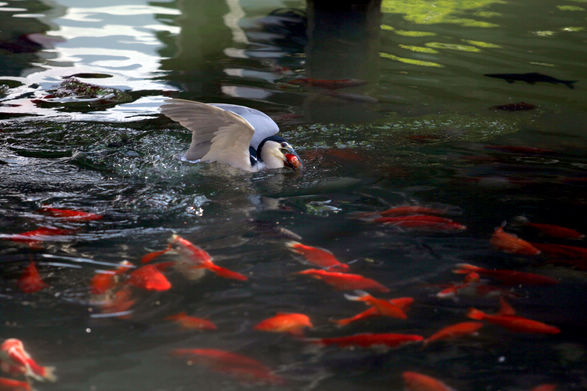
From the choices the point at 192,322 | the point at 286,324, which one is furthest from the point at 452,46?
the point at 192,322

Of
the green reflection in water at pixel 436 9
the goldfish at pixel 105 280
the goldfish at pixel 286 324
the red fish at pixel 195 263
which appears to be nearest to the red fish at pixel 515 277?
the goldfish at pixel 286 324

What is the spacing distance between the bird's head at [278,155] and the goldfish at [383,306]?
7.77 ft

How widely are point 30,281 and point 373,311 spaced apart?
6.18 feet

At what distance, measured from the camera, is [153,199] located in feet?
17.3

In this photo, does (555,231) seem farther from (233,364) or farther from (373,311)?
(233,364)

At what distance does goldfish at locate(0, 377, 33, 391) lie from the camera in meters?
2.89

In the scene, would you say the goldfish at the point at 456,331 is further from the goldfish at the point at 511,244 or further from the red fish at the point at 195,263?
the red fish at the point at 195,263

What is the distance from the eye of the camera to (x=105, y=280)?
3.90 meters

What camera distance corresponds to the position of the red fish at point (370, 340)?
3326mm

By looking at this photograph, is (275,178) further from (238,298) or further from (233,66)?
(233,66)

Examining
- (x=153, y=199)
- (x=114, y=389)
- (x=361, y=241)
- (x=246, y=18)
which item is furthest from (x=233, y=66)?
(x=114, y=389)

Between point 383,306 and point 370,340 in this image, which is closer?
point 370,340

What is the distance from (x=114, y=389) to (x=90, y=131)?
4.27 m

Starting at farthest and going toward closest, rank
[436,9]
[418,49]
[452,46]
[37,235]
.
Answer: [436,9] → [452,46] → [418,49] → [37,235]
